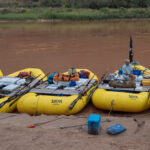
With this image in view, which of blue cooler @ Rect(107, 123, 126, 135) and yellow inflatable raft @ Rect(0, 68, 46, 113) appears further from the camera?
yellow inflatable raft @ Rect(0, 68, 46, 113)

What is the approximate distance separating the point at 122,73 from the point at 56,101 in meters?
2.34

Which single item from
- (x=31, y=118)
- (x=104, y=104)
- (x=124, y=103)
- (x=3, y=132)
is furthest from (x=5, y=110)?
(x=124, y=103)

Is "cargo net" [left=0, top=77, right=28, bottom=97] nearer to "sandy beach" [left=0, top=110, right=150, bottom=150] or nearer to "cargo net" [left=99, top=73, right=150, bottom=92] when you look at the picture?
"sandy beach" [left=0, top=110, right=150, bottom=150]

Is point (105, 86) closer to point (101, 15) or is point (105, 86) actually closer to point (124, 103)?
point (124, 103)

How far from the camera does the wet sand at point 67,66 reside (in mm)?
3859

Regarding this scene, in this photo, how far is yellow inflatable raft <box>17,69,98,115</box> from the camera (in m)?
5.92

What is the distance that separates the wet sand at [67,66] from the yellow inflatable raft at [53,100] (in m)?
0.34

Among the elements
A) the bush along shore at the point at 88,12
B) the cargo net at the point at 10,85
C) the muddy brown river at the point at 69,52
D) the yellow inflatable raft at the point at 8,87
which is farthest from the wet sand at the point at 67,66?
the bush along shore at the point at 88,12

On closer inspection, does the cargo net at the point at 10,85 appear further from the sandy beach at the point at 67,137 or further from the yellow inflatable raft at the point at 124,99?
the yellow inflatable raft at the point at 124,99

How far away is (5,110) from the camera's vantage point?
6062 mm

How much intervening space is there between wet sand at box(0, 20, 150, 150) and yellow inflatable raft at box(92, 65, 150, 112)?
0.22m

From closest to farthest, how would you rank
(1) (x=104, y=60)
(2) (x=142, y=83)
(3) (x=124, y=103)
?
(3) (x=124, y=103) → (2) (x=142, y=83) → (1) (x=104, y=60)

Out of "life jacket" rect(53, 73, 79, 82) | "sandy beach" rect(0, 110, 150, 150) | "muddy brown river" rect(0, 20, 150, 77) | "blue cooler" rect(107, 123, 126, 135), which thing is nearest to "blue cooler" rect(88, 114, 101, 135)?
"sandy beach" rect(0, 110, 150, 150)

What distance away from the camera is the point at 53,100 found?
6004 mm
